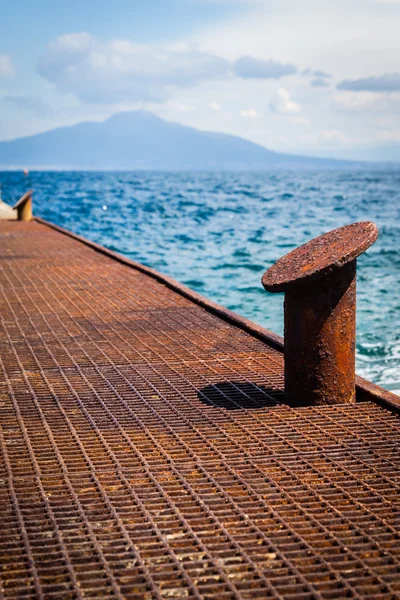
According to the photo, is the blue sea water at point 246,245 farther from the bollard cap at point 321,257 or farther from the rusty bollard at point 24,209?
the bollard cap at point 321,257

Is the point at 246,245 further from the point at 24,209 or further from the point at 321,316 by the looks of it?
the point at 321,316

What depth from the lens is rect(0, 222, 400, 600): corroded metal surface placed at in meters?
2.72

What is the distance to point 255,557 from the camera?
9.32 ft

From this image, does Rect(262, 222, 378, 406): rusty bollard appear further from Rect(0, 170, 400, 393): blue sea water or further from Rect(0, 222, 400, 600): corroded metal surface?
Rect(0, 170, 400, 393): blue sea water

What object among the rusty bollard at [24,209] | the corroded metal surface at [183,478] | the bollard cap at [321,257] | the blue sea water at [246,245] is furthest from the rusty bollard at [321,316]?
the rusty bollard at [24,209]

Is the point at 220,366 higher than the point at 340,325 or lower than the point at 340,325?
lower

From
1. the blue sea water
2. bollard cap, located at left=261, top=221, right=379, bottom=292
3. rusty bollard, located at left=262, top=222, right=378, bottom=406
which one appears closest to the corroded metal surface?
rusty bollard, located at left=262, top=222, right=378, bottom=406

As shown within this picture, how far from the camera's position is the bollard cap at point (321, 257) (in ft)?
14.0

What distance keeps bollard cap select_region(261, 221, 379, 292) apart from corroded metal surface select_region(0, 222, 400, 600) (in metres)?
0.79

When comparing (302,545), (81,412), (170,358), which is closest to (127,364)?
(170,358)

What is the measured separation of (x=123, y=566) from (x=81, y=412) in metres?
1.79

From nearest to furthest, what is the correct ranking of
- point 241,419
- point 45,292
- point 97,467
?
point 97,467, point 241,419, point 45,292

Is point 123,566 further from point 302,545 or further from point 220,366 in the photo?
point 220,366

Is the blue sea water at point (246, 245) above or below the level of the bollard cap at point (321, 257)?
below
